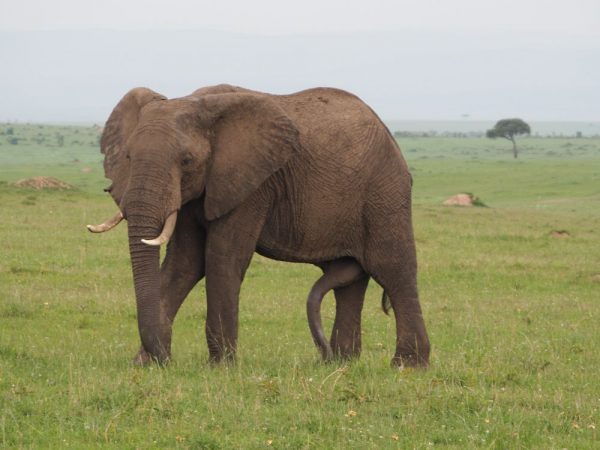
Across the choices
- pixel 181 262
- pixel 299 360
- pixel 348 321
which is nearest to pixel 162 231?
pixel 181 262

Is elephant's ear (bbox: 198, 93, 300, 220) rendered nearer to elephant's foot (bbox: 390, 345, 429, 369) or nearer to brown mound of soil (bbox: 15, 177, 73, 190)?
elephant's foot (bbox: 390, 345, 429, 369)

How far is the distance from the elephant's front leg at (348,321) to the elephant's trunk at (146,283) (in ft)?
7.45

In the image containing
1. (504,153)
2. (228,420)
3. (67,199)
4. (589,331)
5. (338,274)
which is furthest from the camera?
(504,153)

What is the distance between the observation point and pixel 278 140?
36.0 ft

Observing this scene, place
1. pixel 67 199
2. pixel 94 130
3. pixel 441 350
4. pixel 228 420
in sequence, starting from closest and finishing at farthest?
1. pixel 228 420
2. pixel 441 350
3. pixel 67 199
4. pixel 94 130

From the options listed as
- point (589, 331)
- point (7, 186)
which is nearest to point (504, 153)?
point (7, 186)

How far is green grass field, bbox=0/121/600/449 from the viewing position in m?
8.56

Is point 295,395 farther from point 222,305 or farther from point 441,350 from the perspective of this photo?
point 441,350

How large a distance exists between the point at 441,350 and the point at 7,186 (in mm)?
25325

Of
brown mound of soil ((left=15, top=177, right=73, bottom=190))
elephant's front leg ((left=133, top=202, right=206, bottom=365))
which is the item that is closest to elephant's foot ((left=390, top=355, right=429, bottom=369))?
elephant's front leg ((left=133, top=202, right=206, bottom=365))

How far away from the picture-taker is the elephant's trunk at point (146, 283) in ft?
33.2

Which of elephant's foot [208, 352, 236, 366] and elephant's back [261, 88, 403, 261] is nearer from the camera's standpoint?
elephant's foot [208, 352, 236, 366]

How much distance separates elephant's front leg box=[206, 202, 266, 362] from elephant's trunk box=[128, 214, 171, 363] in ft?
2.21

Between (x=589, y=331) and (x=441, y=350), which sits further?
(x=589, y=331)
